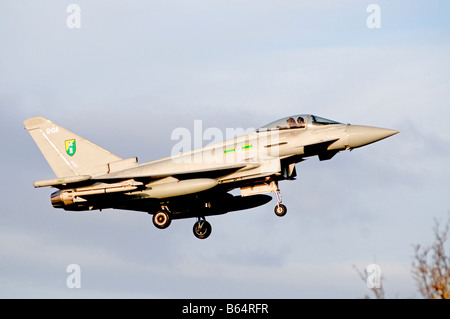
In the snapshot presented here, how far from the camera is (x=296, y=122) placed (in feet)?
82.2

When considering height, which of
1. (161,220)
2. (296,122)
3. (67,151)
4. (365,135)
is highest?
(67,151)

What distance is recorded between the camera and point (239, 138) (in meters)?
25.7

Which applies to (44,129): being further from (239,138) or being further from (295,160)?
(295,160)

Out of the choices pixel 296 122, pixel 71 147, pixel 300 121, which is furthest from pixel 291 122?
pixel 71 147

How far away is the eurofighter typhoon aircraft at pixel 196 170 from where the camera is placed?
24.7 meters

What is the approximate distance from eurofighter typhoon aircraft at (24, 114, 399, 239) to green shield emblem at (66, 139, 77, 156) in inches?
1.4

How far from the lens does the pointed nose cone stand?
24203 millimetres

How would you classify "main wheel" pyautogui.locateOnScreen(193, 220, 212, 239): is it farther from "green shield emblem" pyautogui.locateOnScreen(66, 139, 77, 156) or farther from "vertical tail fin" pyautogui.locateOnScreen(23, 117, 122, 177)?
"green shield emblem" pyautogui.locateOnScreen(66, 139, 77, 156)

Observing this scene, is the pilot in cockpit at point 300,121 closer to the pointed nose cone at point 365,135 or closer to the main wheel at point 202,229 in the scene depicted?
the pointed nose cone at point 365,135

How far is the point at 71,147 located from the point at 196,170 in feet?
17.3

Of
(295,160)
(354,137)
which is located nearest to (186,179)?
(295,160)

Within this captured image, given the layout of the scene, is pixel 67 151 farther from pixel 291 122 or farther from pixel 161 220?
pixel 291 122

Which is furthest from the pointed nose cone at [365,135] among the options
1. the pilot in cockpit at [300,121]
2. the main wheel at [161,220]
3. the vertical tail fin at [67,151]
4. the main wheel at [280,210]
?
the vertical tail fin at [67,151]
